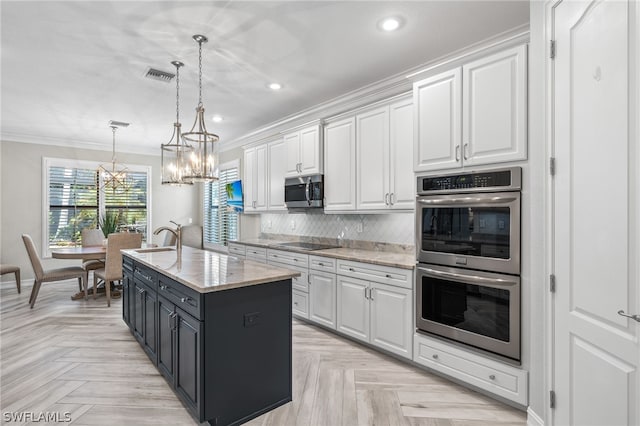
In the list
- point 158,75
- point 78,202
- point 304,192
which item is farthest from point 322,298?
point 78,202

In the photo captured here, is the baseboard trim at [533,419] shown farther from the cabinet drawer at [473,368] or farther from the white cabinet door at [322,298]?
the white cabinet door at [322,298]

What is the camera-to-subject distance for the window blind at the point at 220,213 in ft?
20.9

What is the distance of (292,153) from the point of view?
4461 mm

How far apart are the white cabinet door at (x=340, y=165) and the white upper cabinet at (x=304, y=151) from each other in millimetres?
103

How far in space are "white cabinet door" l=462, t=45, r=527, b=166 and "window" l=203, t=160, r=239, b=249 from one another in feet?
14.8

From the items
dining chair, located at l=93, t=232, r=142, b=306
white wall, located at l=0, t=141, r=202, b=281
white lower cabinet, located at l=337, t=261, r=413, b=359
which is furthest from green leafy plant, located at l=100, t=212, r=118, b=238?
white lower cabinet, located at l=337, t=261, r=413, b=359

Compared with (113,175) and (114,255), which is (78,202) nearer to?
(113,175)

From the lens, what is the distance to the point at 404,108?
3205mm

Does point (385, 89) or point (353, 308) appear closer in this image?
point (353, 308)

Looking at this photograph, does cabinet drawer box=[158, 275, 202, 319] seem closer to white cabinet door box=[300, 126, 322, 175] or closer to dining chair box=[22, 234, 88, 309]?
white cabinet door box=[300, 126, 322, 175]

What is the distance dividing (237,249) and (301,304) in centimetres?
166

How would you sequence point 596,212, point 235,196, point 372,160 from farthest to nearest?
point 235,196, point 372,160, point 596,212

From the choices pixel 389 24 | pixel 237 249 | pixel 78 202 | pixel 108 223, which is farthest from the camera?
pixel 108 223

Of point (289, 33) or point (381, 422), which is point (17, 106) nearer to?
point (289, 33)
